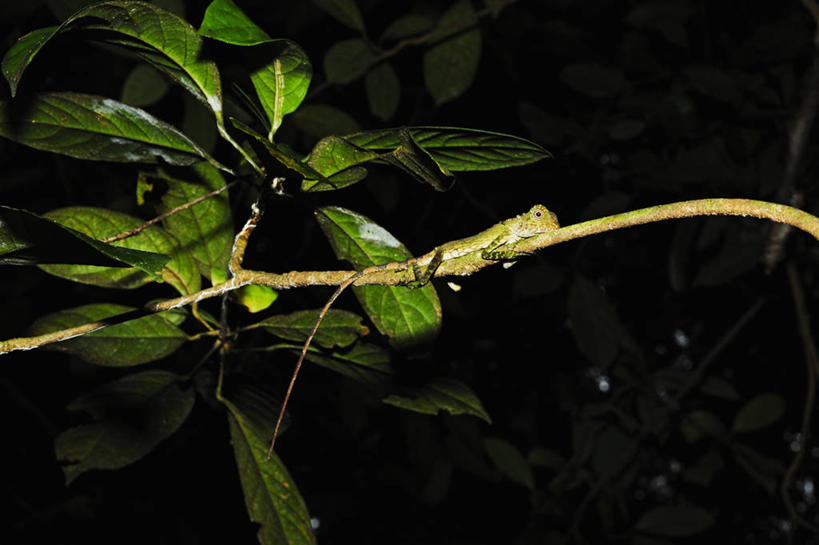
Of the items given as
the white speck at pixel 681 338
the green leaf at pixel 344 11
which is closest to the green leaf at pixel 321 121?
the green leaf at pixel 344 11

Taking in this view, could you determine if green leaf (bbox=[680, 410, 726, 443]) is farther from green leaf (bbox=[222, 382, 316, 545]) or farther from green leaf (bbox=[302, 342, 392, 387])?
green leaf (bbox=[222, 382, 316, 545])

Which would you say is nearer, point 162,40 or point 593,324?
point 162,40

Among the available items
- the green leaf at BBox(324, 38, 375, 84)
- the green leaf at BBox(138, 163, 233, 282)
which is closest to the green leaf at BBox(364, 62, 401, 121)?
the green leaf at BBox(324, 38, 375, 84)

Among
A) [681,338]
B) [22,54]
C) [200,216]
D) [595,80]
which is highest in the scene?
[22,54]

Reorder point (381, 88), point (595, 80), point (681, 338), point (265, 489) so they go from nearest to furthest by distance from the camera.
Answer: point (265, 489), point (381, 88), point (595, 80), point (681, 338)

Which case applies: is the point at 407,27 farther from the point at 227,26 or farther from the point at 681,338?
the point at 681,338

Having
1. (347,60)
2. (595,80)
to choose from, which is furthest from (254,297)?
(595,80)

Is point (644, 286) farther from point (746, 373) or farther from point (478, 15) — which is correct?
point (478, 15)
